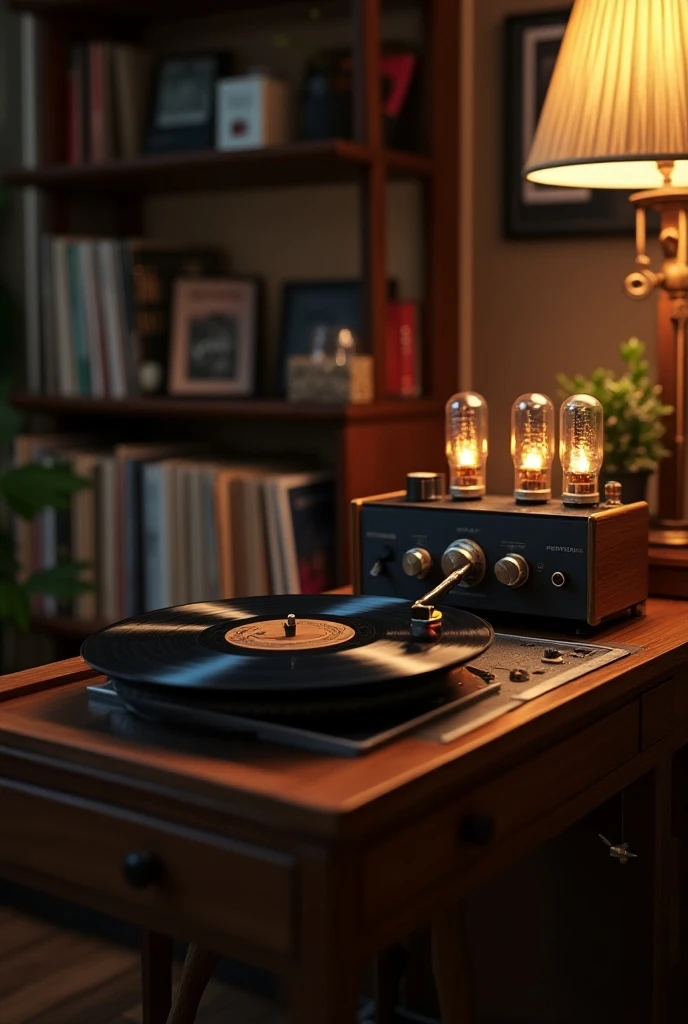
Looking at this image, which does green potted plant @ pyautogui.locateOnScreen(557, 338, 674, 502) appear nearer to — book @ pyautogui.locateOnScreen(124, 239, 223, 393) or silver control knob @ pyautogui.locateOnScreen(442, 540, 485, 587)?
silver control knob @ pyautogui.locateOnScreen(442, 540, 485, 587)

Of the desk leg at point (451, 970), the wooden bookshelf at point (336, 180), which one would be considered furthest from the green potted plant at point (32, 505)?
the desk leg at point (451, 970)

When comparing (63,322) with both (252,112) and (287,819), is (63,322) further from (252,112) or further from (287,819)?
(287,819)

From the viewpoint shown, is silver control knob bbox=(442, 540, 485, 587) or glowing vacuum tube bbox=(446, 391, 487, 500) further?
glowing vacuum tube bbox=(446, 391, 487, 500)

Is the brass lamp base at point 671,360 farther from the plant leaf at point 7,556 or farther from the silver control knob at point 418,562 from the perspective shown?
the plant leaf at point 7,556

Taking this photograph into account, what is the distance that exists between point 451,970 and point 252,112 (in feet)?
4.95

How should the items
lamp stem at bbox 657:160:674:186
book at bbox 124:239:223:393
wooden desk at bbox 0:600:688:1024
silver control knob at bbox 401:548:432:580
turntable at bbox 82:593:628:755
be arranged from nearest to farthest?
1. wooden desk at bbox 0:600:688:1024
2. turntable at bbox 82:593:628:755
3. silver control knob at bbox 401:548:432:580
4. lamp stem at bbox 657:160:674:186
5. book at bbox 124:239:223:393

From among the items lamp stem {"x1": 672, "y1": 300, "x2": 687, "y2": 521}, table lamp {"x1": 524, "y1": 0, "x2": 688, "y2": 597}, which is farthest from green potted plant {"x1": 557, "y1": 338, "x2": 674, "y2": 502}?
table lamp {"x1": 524, "y1": 0, "x2": 688, "y2": 597}

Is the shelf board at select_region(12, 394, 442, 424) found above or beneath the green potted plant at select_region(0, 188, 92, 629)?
above

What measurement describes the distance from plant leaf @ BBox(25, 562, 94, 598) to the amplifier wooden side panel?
3.79 feet

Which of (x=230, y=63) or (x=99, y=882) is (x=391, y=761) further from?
(x=230, y=63)

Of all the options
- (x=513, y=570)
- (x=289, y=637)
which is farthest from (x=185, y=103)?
(x=289, y=637)

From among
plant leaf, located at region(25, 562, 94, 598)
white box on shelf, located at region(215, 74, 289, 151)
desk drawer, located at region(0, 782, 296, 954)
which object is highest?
white box on shelf, located at region(215, 74, 289, 151)

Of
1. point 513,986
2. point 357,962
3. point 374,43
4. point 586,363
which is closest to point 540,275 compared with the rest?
point 586,363

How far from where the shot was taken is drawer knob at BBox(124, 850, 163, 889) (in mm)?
1036
